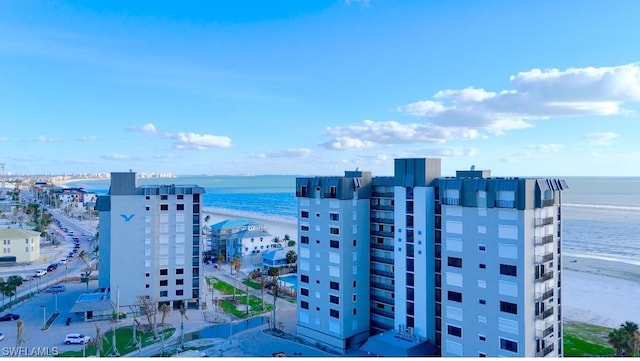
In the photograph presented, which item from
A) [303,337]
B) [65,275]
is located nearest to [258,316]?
[303,337]

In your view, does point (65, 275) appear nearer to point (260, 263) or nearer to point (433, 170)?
point (260, 263)

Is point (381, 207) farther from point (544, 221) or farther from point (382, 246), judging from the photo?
point (544, 221)

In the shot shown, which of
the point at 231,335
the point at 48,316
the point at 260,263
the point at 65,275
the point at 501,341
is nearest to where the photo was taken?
the point at 501,341

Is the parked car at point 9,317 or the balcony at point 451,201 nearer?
the balcony at point 451,201

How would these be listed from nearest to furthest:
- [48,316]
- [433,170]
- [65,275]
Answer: [433,170]
[48,316]
[65,275]

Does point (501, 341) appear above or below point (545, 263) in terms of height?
below

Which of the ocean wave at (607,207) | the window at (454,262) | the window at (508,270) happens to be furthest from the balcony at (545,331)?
the ocean wave at (607,207)

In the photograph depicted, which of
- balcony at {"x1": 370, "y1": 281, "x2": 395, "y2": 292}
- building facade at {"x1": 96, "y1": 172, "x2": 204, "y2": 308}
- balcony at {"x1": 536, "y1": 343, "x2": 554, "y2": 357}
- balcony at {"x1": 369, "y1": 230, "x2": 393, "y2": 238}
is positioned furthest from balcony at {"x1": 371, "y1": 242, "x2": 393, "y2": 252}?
building facade at {"x1": 96, "y1": 172, "x2": 204, "y2": 308}

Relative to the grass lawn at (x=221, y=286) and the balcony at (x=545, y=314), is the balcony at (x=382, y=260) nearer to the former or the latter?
the balcony at (x=545, y=314)
